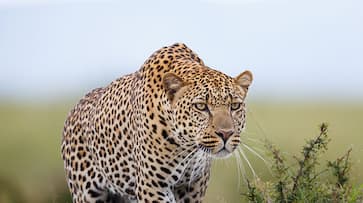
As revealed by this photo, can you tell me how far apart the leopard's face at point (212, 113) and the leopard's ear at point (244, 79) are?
0.04ft

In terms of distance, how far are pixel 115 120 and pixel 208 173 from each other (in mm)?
1009

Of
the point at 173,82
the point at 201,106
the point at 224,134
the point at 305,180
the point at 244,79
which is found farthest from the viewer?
the point at 305,180

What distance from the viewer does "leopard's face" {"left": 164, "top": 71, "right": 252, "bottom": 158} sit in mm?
7676

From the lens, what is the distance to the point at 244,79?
8.07 meters

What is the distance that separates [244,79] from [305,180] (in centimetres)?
153

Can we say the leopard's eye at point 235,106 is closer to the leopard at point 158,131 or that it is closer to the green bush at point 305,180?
the leopard at point 158,131

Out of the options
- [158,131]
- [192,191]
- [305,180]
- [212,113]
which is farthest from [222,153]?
[305,180]

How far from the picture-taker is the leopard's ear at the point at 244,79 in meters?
8.05

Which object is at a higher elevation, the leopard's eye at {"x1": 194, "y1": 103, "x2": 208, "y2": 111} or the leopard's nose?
the leopard's eye at {"x1": 194, "y1": 103, "x2": 208, "y2": 111}

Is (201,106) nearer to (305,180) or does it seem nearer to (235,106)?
(235,106)

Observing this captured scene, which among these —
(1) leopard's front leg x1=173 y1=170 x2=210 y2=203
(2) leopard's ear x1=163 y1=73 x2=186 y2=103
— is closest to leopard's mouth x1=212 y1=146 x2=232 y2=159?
(2) leopard's ear x1=163 y1=73 x2=186 y2=103

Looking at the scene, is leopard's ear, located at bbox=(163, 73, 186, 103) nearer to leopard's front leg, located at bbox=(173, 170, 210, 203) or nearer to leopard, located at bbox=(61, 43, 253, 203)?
leopard, located at bbox=(61, 43, 253, 203)

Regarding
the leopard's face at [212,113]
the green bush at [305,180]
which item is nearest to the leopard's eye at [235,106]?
the leopard's face at [212,113]

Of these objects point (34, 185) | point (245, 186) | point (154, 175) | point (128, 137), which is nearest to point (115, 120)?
point (128, 137)
